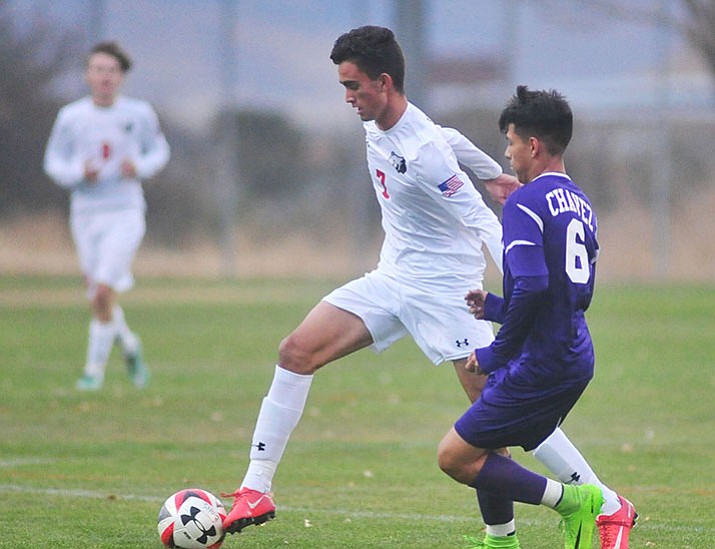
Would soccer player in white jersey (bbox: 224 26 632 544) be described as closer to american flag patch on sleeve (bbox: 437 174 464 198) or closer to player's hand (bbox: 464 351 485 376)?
american flag patch on sleeve (bbox: 437 174 464 198)

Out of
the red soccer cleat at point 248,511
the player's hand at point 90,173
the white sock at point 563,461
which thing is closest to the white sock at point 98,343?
the player's hand at point 90,173

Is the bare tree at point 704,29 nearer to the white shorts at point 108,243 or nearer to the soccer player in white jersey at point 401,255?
the white shorts at point 108,243

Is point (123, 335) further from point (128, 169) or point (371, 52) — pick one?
point (371, 52)

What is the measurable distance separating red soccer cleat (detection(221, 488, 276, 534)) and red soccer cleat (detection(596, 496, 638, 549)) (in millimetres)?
1418

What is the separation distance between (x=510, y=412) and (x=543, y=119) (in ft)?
3.74

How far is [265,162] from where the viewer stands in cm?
3155

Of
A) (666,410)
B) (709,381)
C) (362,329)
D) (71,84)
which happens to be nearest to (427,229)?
(362,329)

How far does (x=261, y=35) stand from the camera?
32.3 metres

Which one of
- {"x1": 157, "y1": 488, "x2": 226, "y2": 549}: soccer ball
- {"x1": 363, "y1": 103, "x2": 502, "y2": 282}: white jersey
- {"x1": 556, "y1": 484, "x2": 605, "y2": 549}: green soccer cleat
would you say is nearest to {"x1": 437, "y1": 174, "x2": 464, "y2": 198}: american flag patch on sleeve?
{"x1": 363, "y1": 103, "x2": 502, "y2": 282}: white jersey

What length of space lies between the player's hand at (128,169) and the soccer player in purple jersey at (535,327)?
7.29 metres

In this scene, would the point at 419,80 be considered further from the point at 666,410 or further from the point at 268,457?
the point at 268,457

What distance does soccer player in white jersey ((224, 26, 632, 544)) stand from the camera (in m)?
6.25

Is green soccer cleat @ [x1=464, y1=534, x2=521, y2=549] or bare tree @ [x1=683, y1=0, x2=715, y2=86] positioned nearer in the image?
green soccer cleat @ [x1=464, y1=534, x2=521, y2=549]

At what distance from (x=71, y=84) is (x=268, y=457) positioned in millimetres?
24620
